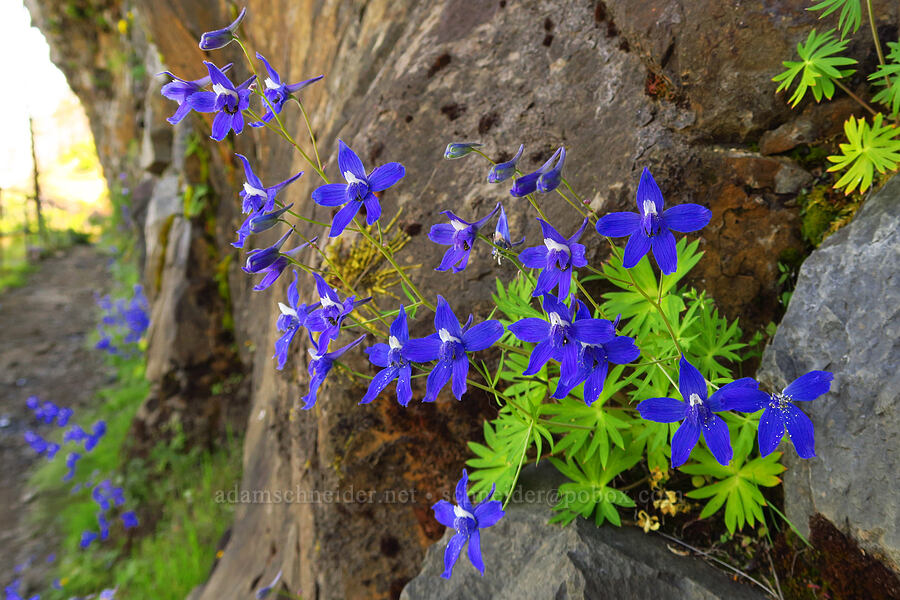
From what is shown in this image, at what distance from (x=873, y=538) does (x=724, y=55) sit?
2058mm

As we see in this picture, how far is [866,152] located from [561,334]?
1670mm

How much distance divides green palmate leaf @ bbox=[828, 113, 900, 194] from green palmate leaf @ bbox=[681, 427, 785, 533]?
44.4 inches

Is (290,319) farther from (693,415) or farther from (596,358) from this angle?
(693,415)

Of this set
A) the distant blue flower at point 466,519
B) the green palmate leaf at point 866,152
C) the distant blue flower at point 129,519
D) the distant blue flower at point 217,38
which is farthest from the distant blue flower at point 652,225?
the distant blue flower at point 129,519

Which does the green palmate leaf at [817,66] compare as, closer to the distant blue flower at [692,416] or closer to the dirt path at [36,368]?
the distant blue flower at [692,416]

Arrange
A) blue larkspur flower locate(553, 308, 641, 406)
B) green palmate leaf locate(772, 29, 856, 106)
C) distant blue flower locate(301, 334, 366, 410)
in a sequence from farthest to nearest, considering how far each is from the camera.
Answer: green palmate leaf locate(772, 29, 856, 106), distant blue flower locate(301, 334, 366, 410), blue larkspur flower locate(553, 308, 641, 406)

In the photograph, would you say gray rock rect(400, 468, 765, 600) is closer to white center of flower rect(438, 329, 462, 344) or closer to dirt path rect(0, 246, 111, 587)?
white center of flower rect(438, 329, 462, 344)

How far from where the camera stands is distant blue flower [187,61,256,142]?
2064 millimetres

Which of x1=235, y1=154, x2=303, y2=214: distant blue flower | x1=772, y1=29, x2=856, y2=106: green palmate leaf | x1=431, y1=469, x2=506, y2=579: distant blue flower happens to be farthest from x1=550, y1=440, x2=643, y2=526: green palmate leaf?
x1=772, y1=29, x2=856, y2=106: green palmate leaf

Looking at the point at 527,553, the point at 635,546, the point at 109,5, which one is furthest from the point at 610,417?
the point at 109,5

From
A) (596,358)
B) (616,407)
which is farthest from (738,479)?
(596,358)

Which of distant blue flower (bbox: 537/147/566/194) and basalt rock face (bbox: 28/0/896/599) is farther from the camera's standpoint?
basalt rock face (bbox: 28/0/896/599)

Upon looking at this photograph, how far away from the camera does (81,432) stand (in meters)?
8.60

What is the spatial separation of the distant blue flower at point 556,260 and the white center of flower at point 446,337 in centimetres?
27
